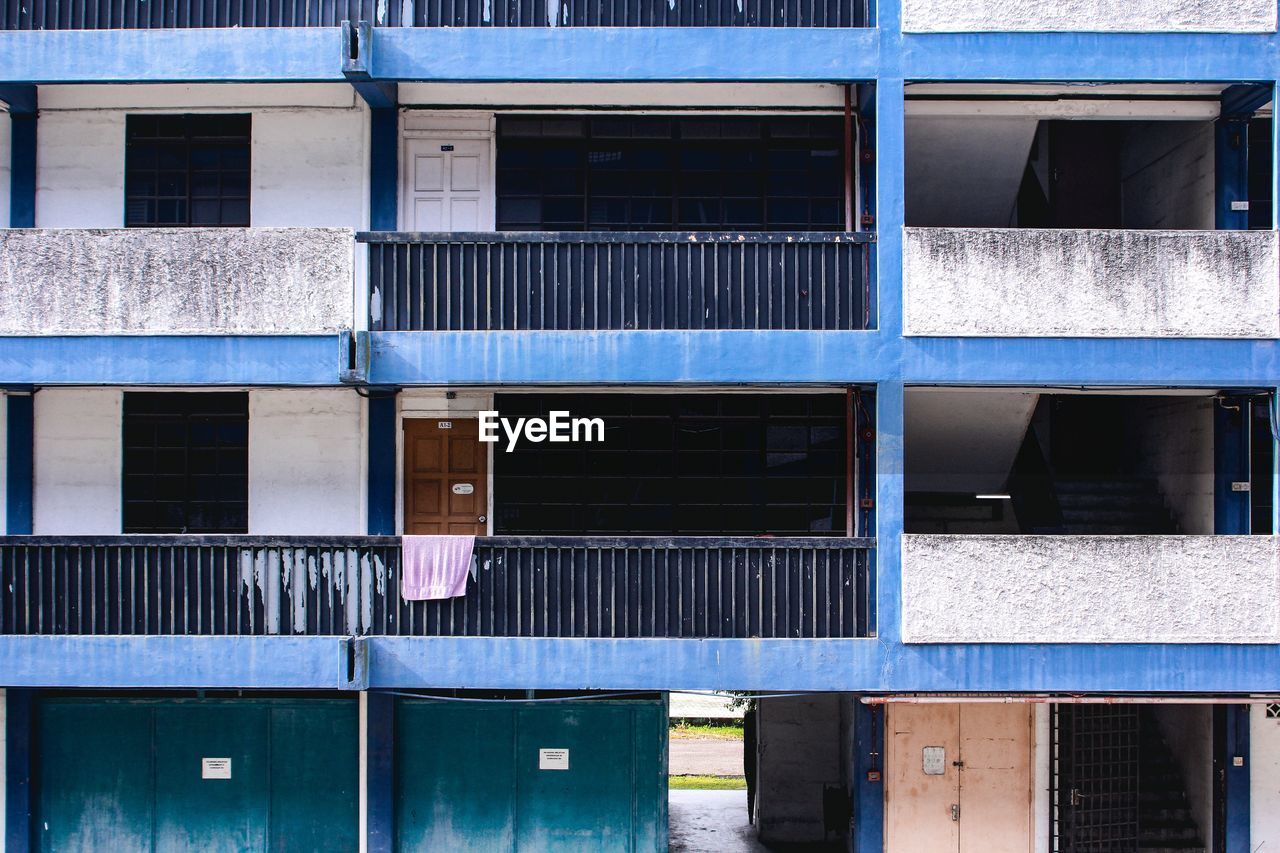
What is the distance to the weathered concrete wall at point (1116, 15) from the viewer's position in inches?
379

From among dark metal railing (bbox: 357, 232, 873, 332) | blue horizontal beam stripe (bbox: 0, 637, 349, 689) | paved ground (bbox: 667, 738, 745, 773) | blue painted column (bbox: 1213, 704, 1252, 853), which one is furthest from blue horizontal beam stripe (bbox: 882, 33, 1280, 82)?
paved ground (bbox: 667, 738, 745, 773)

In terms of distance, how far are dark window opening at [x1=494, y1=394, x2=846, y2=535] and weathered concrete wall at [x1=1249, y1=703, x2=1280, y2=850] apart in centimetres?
449

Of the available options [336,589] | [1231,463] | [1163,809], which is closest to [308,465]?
[336,589]

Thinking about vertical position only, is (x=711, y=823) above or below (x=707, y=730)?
above

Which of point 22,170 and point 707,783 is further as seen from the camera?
point 707,783

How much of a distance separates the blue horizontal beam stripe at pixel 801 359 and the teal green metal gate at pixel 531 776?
3.47m

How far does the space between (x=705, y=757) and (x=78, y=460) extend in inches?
403

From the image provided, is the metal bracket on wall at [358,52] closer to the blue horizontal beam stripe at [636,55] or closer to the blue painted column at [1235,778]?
the blue horizontal beam stripe at [636,55]

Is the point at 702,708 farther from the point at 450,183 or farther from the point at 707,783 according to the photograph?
the point at 450,183

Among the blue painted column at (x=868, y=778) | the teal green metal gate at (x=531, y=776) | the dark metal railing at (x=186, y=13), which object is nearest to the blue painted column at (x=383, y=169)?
the dark metal railing at (x=186, y=13)

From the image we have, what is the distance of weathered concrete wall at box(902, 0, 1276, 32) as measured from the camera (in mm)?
9617

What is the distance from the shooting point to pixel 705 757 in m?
17.3

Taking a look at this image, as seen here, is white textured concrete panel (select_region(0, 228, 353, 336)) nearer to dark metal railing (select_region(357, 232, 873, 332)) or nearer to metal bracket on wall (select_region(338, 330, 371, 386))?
metal bracket on wall (select_region(338, 330, 371, 386))

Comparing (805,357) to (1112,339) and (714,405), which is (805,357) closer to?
(714,405)
